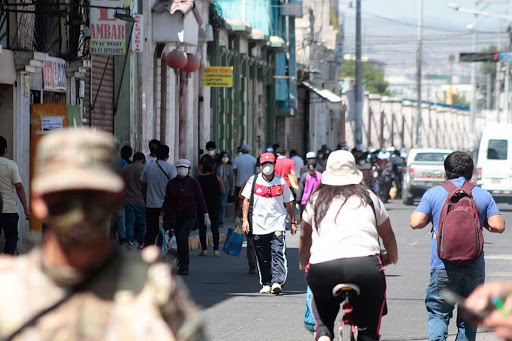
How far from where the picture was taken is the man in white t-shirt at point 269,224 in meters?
12.9

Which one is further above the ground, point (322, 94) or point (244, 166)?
point (322, 94)

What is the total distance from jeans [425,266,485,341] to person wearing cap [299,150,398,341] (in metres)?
0.87

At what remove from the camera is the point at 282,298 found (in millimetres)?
12633

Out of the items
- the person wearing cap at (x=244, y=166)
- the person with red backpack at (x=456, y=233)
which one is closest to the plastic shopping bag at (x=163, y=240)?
the person with red backpack at (x=456, y=233)

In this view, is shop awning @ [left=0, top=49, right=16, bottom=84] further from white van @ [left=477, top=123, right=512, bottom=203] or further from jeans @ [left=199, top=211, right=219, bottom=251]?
white van @ [left=477, top=123, right=512, bottom=203]

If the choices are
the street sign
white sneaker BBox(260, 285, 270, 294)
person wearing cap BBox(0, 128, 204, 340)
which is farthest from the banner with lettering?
the street sign

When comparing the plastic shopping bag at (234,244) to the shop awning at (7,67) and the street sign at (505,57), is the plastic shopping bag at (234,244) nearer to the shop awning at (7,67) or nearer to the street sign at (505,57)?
the shop awning at (7,67)

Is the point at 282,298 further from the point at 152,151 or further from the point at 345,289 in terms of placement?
the point at 152,151

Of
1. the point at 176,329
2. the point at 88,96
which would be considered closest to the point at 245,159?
the point at 88,96

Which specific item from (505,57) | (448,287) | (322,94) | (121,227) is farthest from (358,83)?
(448,287)

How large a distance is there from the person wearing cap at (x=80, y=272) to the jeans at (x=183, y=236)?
1210 centimetres

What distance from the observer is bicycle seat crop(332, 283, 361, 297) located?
644 cm

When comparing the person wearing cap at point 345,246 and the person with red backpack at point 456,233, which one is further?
the person with red backpack at point 456,233

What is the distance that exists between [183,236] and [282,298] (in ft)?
8.15
